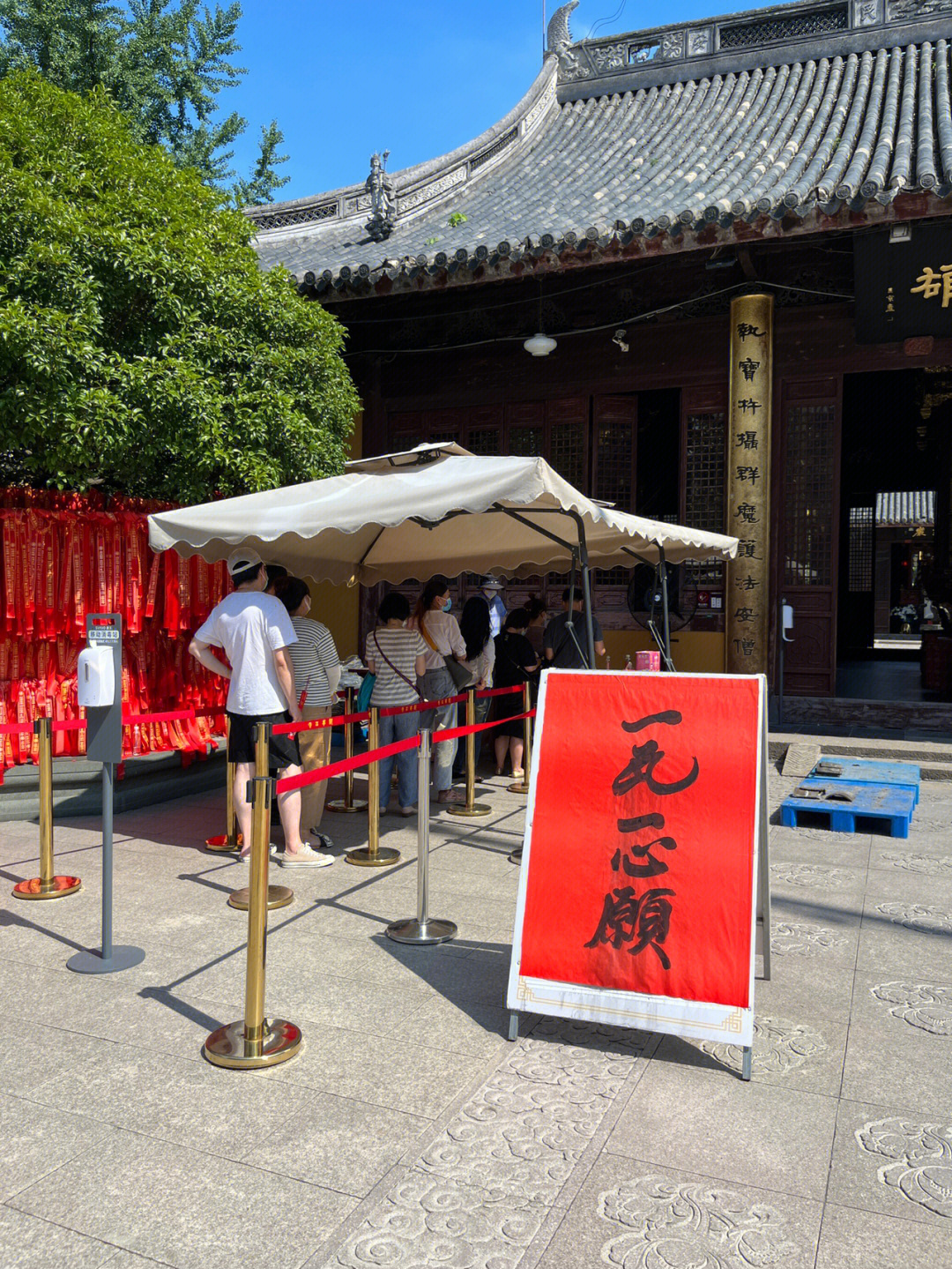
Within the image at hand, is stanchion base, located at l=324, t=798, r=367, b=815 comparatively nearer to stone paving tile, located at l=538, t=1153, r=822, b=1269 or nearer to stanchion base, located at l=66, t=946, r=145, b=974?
stanchion base, located at l=66, t=946, r=145, b=974

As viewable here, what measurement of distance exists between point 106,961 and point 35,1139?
1.38 meters

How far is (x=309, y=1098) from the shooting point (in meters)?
3.07

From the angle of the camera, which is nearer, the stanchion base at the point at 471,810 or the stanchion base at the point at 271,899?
the stanchion base at the point at 271,899

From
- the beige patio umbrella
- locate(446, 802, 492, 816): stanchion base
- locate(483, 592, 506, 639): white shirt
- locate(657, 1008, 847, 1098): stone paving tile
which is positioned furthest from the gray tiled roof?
locate(657, 1008, 847, 1098): stone paving tile

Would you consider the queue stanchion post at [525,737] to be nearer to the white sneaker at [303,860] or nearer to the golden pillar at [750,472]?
the white sneaker at [303,860]

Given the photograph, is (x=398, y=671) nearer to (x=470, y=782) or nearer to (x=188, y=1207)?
(x=470, y=782)

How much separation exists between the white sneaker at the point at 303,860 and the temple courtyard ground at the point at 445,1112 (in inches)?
32.5

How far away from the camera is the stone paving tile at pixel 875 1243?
2.32 meters

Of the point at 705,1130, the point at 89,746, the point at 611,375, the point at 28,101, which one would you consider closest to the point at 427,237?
the point at 611,375

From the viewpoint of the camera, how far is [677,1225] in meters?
2.44

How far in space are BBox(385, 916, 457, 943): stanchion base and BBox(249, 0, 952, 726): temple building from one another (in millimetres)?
5855

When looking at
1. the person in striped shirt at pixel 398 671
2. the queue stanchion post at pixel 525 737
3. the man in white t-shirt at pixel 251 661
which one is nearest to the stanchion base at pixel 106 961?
the man in white t-shirt at pixel 251 661

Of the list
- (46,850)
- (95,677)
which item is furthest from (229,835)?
(95,677)

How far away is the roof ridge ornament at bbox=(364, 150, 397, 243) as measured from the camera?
1206cm
